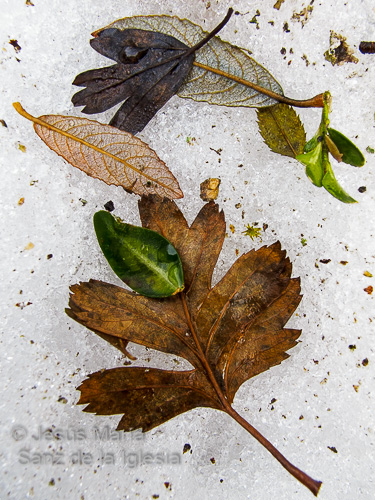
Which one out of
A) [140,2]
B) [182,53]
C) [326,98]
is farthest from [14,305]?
[326,98]

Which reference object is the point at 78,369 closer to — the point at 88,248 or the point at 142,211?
the point at 88,248

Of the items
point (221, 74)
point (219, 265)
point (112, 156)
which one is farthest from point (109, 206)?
point (221, 74)

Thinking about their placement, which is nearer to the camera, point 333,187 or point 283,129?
point 333,187

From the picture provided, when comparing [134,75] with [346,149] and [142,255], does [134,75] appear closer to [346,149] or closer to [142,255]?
[142,255]

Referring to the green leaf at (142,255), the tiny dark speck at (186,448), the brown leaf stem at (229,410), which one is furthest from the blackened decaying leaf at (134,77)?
the tiny dark speck at (186,448)

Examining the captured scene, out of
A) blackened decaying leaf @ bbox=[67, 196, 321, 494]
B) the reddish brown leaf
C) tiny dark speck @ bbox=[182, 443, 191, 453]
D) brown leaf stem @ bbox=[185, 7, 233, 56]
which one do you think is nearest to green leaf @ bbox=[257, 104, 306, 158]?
brown leaf stem @ bbox=[185, 7, 233, 56]

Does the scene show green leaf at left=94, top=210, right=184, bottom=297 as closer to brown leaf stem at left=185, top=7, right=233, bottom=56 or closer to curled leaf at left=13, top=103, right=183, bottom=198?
curled leaf at left=13, top=103, right=183, bottom=198
